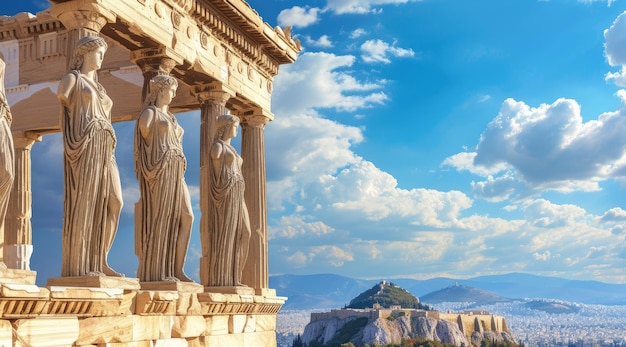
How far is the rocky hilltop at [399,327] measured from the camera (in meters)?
133

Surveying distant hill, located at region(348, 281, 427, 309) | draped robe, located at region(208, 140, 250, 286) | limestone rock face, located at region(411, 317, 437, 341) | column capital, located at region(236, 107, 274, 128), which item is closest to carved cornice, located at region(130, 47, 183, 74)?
draped robe, located at region(208, 140, 250, 286)

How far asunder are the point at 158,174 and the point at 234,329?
3.20 meters

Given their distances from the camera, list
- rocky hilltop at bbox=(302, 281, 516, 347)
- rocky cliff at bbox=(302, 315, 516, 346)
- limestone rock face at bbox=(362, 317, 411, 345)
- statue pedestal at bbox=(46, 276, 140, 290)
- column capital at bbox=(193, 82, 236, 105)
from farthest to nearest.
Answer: rocky hilltop at bbox=(302, 281, 516, 347)
rocky cliff at bbox=(302, 315, 516, 346)
limestone rock face at bbox=(362, 317, 411, 345)
column capital at bbox=(193, 82, 236, 105)
statue pedestal at bbox=(46, 276, 140, 290)

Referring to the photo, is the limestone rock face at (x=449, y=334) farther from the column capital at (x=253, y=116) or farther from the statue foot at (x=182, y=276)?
the statue foot at (x=182, y=276)

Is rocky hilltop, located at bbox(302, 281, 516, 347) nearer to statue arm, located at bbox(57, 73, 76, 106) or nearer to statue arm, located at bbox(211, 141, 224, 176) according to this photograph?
statue arm, located at bbox(211, 141, 224, 176)

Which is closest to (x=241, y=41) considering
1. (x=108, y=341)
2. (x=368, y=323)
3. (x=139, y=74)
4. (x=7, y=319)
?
(x=139, y=74)

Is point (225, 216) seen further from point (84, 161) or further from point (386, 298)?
point (386, 298)

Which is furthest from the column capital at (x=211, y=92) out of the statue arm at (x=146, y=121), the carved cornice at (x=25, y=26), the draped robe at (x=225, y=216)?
the statue arm at (x=146, y=121)

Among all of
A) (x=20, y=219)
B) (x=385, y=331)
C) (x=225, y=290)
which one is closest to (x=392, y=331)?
(x=385, y=331)

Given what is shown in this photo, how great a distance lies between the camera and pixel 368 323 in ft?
445

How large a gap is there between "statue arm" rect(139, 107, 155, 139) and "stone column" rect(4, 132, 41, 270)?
19.9 feet

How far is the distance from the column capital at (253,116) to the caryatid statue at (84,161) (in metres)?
6.64

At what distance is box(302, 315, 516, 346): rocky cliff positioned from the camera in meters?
132

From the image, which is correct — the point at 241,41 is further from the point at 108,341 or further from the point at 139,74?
the point at 108,341
